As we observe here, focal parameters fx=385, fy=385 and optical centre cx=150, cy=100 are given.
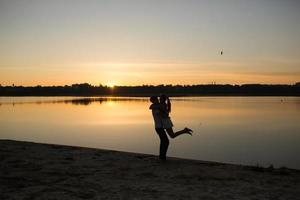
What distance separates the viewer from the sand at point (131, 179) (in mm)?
7301

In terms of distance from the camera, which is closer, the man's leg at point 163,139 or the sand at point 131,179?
the sand at point 131,179

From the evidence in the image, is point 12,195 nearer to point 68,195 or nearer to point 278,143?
point 68,195

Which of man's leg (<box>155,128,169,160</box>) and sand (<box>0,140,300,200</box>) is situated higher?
man's leg (<box>155,128,169,160</box>)

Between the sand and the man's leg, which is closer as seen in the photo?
the sand

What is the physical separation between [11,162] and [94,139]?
57.0ft

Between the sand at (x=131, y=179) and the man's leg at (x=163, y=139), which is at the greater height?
the man's leg at (x=163, y=139)

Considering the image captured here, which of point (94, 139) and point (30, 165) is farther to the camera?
point (94, 139)

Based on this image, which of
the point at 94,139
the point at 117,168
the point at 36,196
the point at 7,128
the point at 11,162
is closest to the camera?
the point at 36,196

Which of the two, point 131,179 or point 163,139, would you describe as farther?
point 163,139

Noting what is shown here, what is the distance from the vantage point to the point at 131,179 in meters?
8.52

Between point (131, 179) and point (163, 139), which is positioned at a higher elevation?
point (163, 139)

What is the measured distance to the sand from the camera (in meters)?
7.30

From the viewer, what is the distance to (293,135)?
28922mm

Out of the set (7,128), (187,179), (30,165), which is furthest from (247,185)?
(7,128)
